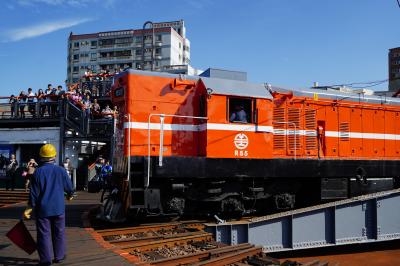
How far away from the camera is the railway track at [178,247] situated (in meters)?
7.09

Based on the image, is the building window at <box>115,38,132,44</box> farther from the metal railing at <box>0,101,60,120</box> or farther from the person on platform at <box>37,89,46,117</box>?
the person on platform at <box>37,89,46,117</box>

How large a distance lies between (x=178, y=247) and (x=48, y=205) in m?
3.03

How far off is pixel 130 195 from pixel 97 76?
1834cm

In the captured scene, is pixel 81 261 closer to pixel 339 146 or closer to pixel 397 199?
pixel 339 146

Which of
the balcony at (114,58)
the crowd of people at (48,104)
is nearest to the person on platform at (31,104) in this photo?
the crowd of people at (48,104)

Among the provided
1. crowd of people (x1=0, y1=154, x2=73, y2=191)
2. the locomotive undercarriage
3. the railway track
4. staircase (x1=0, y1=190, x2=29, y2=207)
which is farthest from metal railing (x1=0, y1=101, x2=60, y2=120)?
the railway track

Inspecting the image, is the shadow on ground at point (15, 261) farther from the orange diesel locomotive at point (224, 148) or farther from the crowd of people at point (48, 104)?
the crowd of people at point (48, 104)

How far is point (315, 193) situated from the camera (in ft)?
36.9

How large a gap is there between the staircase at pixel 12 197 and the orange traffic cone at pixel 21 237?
30.8 feet

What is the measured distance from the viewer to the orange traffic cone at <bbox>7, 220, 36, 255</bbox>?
6070mm

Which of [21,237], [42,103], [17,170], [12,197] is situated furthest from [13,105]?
[21,237]

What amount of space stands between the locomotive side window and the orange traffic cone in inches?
204

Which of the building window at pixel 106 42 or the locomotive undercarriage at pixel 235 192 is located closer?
the locomotive undercarriage at pixel 235 192

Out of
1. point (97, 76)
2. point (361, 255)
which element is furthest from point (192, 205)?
point (97, 76)
